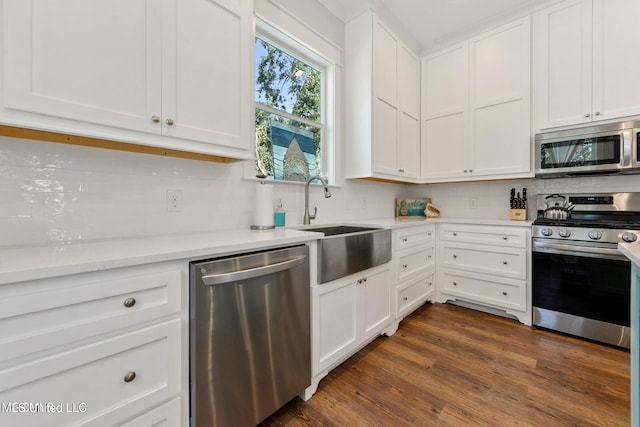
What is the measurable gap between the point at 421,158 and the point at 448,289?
147 cm

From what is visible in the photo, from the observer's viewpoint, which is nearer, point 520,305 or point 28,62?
point 28,62

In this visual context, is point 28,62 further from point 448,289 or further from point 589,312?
point 589,312

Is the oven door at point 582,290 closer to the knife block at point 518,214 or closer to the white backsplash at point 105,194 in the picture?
the knife block at point 518,214

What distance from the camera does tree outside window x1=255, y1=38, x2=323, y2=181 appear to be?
208 cm

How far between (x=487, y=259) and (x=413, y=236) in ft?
2.54

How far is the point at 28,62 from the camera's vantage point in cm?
89

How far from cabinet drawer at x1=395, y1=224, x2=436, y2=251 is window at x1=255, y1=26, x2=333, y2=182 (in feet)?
2.68

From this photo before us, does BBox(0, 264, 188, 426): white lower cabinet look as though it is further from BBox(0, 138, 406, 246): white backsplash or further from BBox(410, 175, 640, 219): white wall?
BBox(410, 175, 640, 219): white wall

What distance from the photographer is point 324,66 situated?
2520mm

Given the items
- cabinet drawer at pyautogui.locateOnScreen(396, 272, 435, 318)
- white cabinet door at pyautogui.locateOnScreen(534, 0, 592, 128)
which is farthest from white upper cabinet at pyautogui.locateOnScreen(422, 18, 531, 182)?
cabinet drawer at pyautogui.locateOnScreen(396, 272, 435, 318)

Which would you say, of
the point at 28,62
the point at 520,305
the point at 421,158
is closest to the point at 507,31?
the point at 421,158

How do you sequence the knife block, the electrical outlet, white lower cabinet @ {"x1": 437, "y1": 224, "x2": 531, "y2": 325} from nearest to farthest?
the electrical outlet
white lower cabinet @ {"x1": 437, "y1": 224, "x2": 531, "y2": 325}
the knife block

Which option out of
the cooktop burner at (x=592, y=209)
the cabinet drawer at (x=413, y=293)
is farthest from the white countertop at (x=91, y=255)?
the cooktop burner at (x=592, y=209)

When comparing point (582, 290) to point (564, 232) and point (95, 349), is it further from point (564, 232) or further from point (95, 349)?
point (95, 349)
